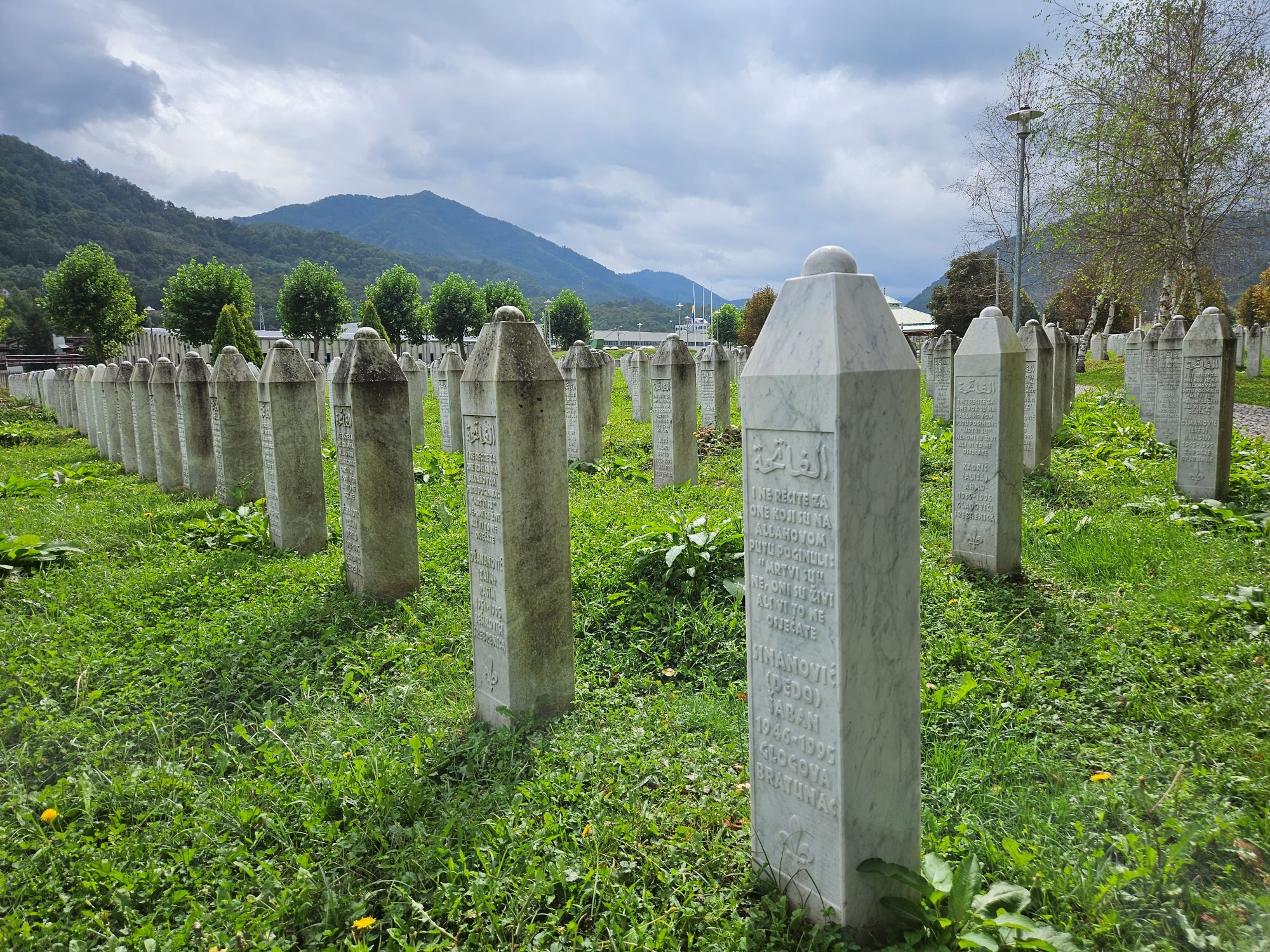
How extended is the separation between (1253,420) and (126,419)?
2218cm

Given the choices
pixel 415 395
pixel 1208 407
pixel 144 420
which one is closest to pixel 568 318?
pixel 415 395

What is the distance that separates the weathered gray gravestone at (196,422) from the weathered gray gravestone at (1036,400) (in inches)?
433

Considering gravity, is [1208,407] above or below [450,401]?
below

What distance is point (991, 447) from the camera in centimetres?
654

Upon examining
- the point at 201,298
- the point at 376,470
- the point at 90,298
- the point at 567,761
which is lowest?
the point at 567,761

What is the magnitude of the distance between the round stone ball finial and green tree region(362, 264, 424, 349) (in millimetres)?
47282

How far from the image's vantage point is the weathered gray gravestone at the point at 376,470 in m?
6.28

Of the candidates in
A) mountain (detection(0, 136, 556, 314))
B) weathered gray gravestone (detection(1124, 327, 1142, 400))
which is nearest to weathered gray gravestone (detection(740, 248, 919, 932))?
weathered gray gravestone (detection(1124, 327, 1142, 400))

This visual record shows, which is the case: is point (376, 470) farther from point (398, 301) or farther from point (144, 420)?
point (398, 301)

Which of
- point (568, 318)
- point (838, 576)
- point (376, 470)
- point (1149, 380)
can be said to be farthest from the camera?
point (568, 318)

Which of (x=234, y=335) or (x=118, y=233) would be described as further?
(x=118, y=233)

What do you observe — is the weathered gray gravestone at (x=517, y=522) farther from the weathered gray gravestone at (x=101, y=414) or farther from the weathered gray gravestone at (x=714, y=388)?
the weathered gray gravestone at (x=101, y=414)

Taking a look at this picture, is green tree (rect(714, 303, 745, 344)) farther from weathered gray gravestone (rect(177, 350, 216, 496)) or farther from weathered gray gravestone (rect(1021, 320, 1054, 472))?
weathered gray gravestone (rect(177, 350, 216, 496))

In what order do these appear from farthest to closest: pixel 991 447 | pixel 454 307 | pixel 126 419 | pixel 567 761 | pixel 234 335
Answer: pixel 454 307 → pixel 234 335 → pixel 126 419 → pixel 991 447 → pixel 567 761
